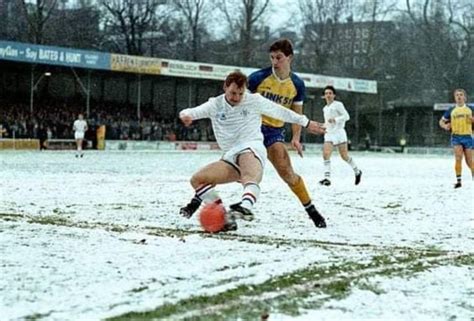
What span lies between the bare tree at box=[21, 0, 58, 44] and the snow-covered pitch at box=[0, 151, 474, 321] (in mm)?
50303

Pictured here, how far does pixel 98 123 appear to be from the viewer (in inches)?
1781

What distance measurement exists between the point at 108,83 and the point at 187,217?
147ft

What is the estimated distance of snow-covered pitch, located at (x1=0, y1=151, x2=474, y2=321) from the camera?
14.7 feet

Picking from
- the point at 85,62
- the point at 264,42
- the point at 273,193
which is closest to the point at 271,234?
the point at 273,193

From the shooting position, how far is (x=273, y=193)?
13000 millimetres

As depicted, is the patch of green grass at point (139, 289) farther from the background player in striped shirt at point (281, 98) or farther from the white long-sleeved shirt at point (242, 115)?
the background player in striped shirt at point (281, 98)

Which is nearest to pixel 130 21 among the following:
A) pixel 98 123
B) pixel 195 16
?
pixel 195 16

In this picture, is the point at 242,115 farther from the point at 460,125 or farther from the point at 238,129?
the point at 460,125

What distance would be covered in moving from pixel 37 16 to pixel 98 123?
17.8 m

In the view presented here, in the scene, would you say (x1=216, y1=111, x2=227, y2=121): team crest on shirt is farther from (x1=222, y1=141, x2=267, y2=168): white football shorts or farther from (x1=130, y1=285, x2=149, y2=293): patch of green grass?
(x1=130, y1=285, x2=149, y2=293): patch of green grass

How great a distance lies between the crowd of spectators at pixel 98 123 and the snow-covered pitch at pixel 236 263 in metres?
32.3

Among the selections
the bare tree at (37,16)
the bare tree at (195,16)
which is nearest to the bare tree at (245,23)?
the bare tree at (195,16)

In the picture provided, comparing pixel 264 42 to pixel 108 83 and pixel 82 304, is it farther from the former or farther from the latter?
pixel 82 304

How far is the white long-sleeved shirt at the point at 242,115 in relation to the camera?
8352 mm
